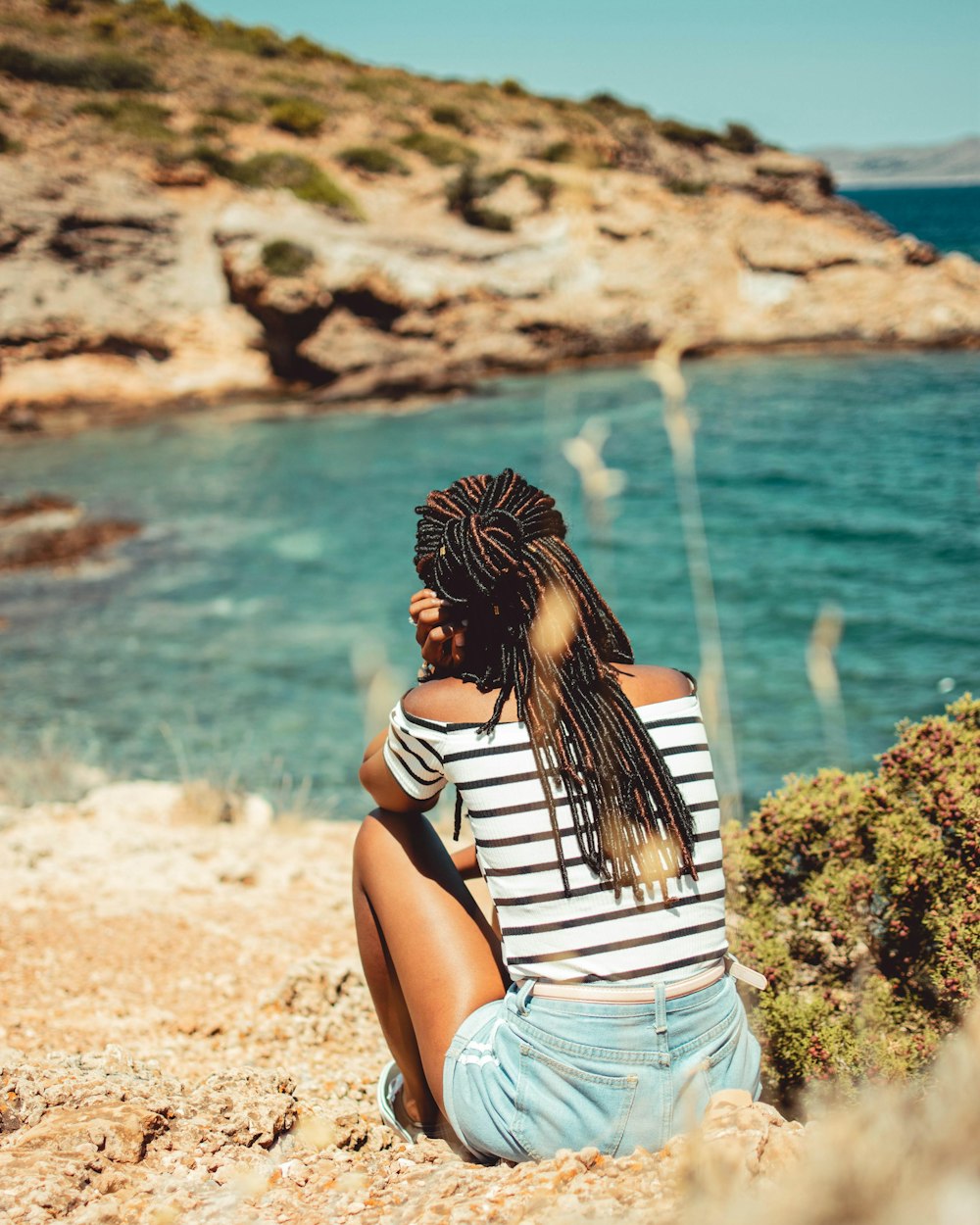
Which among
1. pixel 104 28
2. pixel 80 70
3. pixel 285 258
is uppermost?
pixel 104 28

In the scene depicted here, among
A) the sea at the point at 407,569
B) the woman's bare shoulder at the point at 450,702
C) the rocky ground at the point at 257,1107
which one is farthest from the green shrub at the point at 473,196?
the woman's bare shoulder at the point at 450,702

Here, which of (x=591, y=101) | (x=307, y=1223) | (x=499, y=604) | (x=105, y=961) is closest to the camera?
(x=307, y=1223)

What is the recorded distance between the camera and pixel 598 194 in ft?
93.9

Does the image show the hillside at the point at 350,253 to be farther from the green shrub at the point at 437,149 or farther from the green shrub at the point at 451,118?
the green shrub at the point at 451,118

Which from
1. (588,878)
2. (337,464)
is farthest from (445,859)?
(337,464)

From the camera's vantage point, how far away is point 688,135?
124 ft

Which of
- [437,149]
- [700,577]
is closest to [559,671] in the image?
[700,577]

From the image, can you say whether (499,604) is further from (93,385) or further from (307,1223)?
(93,385)

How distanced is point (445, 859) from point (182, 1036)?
1290 mm

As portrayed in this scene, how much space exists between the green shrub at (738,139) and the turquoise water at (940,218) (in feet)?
39.8

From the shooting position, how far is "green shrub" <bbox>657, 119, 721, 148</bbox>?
37.6m

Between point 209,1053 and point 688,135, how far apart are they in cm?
4072

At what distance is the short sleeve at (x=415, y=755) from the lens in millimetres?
2070

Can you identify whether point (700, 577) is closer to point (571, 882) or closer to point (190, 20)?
point (571, 882)
